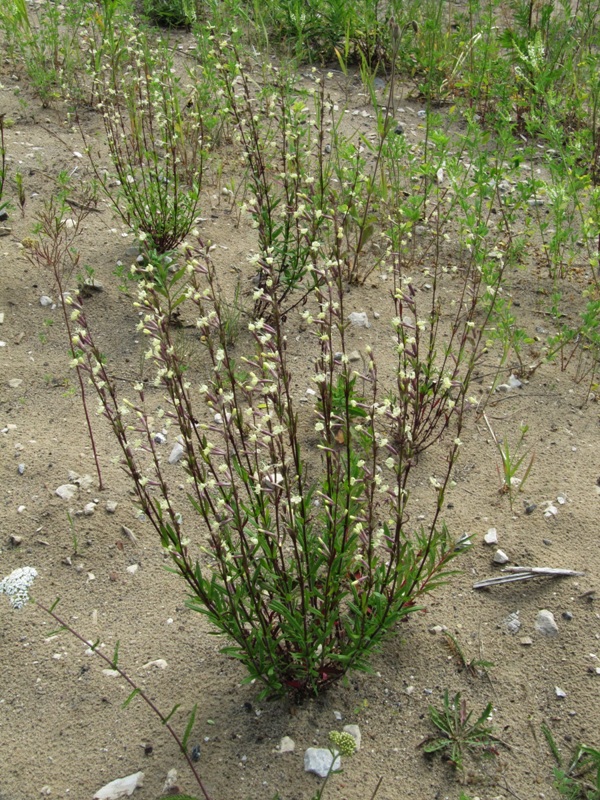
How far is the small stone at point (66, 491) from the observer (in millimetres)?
3654

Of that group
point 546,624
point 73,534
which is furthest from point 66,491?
point 546,624

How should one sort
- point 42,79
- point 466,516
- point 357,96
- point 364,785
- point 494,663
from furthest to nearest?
1. point 357,96
2. point 42,79
3. point 466,516
4. point 494,663
5. point 364,785

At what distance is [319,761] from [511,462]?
1.67 metres

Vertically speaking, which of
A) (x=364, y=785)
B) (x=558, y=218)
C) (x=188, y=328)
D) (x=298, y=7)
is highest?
(x=298, y=7)

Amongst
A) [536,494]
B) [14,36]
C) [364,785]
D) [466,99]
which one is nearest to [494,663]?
[364,785]

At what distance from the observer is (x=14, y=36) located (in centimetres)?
675

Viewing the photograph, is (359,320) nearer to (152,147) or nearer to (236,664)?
(152,147)

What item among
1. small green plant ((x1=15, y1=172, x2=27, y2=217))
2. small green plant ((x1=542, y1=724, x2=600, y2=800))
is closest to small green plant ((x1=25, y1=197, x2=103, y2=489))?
small green plant ((x1=15, y1=172, x2=27, y2=217))

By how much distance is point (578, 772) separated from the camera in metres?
2.73

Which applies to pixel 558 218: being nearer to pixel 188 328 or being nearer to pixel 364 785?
pixel 188 328

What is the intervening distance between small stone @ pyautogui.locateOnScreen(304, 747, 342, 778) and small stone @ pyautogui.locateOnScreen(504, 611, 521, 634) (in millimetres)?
834

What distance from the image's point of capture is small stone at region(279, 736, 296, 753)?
278cm

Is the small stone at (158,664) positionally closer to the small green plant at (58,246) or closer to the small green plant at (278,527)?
the small green plant at (278,527)

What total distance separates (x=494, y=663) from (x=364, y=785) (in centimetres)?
67
